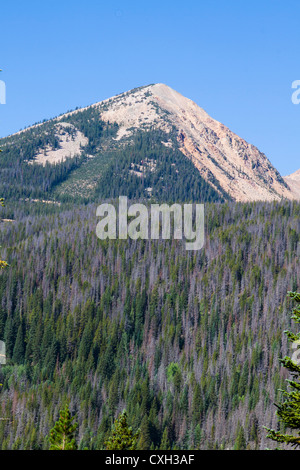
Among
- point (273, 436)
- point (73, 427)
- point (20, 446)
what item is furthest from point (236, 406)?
point (273, 436)

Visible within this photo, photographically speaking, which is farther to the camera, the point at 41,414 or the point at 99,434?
the point at 41,414

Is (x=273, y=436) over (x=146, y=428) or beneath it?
over

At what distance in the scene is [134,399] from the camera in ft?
598

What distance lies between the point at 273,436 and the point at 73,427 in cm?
1669

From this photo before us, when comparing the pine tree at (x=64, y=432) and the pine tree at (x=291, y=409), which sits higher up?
the pine tree at (x=291, y=409)

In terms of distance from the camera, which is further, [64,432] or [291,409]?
[64,432]

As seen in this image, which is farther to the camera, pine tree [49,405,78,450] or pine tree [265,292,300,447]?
pine tree [49,405,78,450]

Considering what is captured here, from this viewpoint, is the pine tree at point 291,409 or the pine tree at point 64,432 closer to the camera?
the pine tree at point 291,409

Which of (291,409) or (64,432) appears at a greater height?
(291,409)

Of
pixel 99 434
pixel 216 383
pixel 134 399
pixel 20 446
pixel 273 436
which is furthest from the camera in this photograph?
pixel 216 383

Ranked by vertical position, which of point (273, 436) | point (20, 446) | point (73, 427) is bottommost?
point (20, 446)

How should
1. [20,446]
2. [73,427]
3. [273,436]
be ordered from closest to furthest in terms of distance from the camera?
[273,436]
[73,427]
[20,446]
